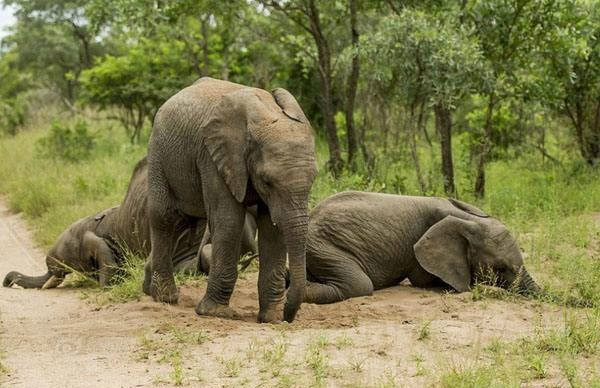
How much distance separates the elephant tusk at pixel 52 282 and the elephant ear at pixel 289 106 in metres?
3.72

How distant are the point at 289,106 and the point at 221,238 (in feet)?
3.44

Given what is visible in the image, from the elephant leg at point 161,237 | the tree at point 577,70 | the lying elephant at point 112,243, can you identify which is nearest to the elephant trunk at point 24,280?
the lying elephant at point 112,243

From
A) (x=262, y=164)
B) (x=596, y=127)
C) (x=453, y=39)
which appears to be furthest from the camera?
(x=596, y=127)

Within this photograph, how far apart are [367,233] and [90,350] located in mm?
2923

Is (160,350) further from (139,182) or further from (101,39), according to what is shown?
(101,39)

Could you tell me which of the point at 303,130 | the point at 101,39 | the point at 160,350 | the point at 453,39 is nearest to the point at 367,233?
Answer: the point at 303,130

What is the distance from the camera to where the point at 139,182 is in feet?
29.0

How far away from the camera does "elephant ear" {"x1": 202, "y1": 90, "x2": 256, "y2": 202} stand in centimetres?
619

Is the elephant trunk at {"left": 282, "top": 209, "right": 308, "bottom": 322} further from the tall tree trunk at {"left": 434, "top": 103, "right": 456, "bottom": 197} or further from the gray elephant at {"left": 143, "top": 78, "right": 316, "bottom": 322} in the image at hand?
the tall tree trunk at {"left": 434, "top": 103, "right": 456, "bottom": 197}

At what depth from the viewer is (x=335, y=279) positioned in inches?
299

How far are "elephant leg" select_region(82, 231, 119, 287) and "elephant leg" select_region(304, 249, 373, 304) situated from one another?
2.10 m

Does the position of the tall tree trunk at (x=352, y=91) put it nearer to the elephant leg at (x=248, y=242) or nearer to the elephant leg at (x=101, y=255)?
the elephant leg at (x=248, y=242)

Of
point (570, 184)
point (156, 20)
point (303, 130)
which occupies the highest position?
point (156, 20)

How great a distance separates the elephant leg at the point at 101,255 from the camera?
28.3 ft
